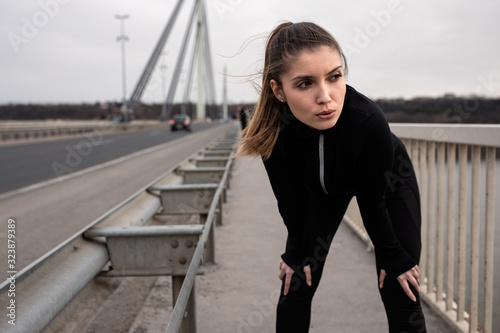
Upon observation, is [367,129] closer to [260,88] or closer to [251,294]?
[260,88]

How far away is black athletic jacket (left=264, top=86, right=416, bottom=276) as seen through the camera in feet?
6.26

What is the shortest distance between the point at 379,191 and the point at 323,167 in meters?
0.24

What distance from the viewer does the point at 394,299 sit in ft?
6.81

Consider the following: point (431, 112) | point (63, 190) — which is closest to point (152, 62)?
point (63, 190)

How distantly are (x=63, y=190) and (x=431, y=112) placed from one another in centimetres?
682

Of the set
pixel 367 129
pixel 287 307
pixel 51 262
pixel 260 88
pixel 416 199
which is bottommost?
pixel 287 307

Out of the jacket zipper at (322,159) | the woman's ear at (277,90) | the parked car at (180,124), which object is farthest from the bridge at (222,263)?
the parked car at (180,124)

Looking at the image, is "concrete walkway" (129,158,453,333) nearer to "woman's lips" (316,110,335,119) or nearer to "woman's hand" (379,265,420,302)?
"woman's hand" (379,265,420,302)

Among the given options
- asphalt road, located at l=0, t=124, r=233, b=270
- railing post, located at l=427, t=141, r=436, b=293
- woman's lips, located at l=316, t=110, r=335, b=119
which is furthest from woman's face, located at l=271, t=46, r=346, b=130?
asphalt road, located at l=0, t=124, r=233, b=270

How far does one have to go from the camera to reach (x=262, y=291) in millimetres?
3459

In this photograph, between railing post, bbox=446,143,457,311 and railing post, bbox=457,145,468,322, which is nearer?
railing post, bbox=457,145,468,322

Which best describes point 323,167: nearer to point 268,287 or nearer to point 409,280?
point 409,280

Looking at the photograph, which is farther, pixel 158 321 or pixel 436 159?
pixel 436 159

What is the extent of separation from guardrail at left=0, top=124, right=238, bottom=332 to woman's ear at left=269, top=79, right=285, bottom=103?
713 millimetres
